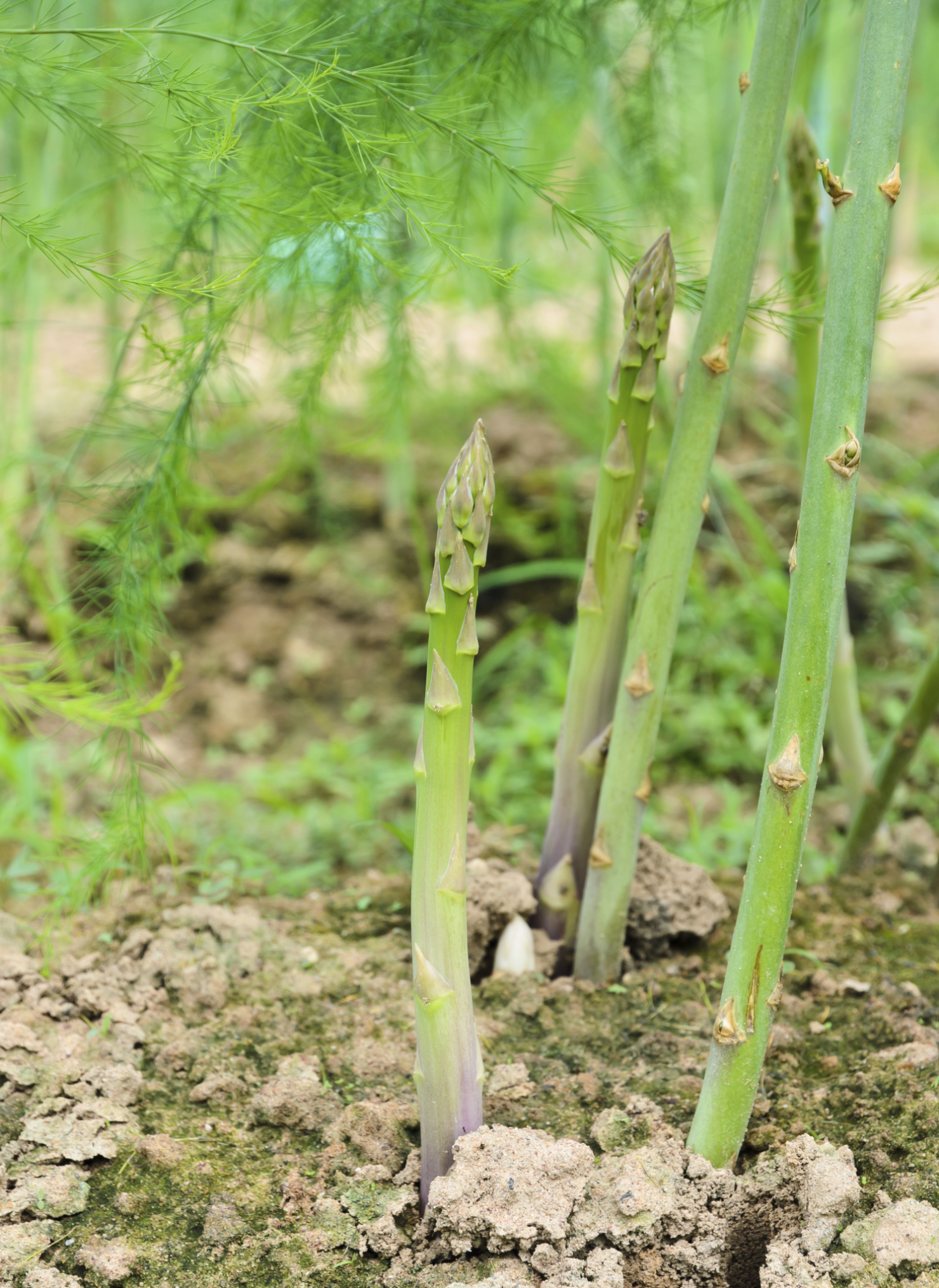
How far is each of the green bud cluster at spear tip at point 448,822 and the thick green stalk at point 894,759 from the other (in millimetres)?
993

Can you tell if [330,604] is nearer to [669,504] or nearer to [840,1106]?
[669,504]

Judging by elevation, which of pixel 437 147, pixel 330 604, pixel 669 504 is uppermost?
pixel 437 147

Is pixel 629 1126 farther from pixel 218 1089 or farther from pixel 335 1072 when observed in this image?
pixel 218 1089

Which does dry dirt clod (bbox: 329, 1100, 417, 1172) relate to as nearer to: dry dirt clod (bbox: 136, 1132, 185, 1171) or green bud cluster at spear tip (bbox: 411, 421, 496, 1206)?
green bud cluster at spear tip (bbox: 411, 421, 496, 1206)

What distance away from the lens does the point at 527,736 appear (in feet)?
8.60

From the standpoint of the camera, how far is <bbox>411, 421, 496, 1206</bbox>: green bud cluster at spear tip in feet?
3.59

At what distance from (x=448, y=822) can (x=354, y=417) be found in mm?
2817

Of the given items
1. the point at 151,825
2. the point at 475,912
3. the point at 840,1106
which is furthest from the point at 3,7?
the point at 840,1106

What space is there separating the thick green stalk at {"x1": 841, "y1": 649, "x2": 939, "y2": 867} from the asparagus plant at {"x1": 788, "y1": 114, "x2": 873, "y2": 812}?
0.13 ft

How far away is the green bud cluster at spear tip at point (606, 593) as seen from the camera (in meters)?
1.33

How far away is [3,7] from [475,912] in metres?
1.34

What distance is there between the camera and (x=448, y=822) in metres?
1.13

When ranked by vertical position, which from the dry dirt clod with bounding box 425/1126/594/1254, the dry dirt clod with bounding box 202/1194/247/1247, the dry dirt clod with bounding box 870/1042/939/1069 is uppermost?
the dry dirt clod with bounding box 870/1042/939/1069

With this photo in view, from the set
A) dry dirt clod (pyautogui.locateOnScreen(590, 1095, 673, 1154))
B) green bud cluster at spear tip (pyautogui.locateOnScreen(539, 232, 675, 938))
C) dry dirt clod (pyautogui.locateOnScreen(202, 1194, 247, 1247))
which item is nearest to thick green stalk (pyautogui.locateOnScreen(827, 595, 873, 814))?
green bud cluster at spear tip (pyautogui.locateOnScreen(539, 232, 675, 938))
